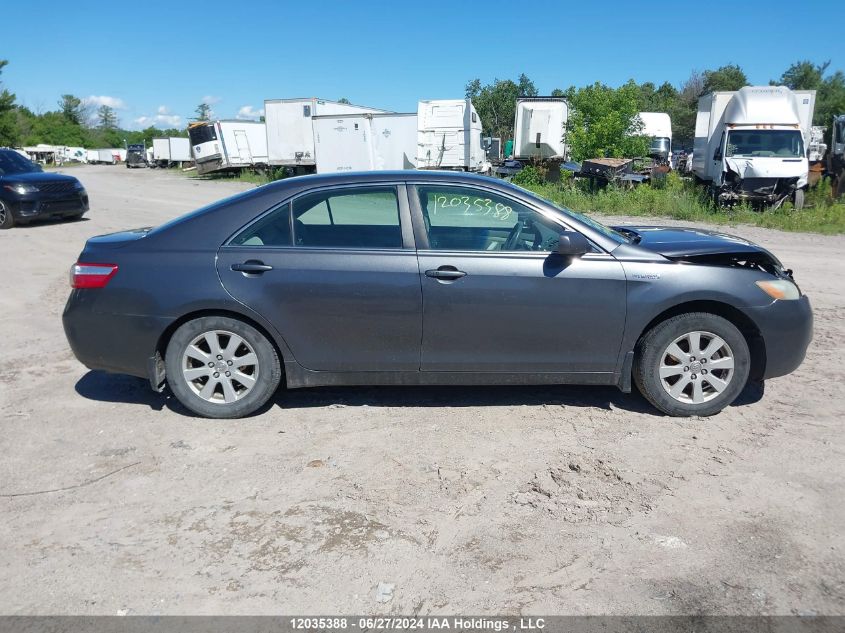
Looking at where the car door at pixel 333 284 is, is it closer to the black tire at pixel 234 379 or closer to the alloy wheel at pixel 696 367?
the black tire at pixel 234 379

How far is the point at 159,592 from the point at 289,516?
0.75 metres

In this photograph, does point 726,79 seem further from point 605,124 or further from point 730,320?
point 730,320

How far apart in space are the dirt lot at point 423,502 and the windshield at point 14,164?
1200 cm

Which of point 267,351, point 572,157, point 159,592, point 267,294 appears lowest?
point 159,592

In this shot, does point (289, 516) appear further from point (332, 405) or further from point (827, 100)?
point (827, 100)

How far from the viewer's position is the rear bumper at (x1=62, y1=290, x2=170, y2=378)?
4.62 m

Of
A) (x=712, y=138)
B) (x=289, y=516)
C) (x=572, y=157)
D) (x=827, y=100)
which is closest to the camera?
(x=289, y=516)

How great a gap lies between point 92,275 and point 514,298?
9.48ft

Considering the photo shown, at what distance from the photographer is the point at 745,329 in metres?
4.71

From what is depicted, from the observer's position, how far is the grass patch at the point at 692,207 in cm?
1586

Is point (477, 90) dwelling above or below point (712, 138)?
above

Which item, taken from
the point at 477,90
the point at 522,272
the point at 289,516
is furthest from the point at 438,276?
the point at 477,90

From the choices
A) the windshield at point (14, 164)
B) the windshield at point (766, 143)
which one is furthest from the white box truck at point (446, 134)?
the windshield at point (14, 164)

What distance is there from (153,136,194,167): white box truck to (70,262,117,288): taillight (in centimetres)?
5451
